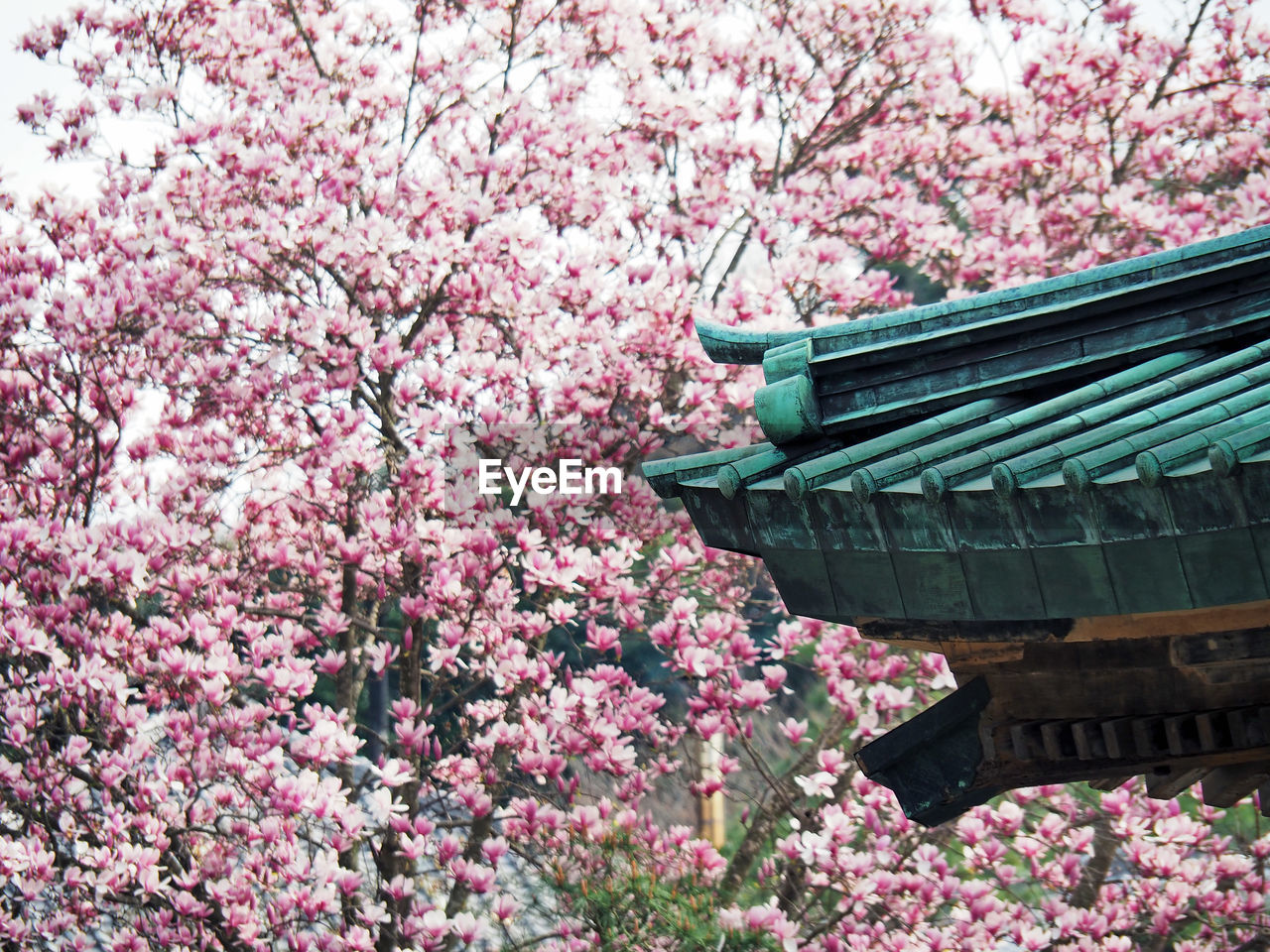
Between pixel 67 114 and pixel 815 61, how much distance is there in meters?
4.19

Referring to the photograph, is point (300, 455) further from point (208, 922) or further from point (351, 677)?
point (208, 922)

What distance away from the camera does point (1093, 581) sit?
180cm

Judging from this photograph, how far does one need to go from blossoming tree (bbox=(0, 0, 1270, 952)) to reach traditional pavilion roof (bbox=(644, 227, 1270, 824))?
2.60 meters

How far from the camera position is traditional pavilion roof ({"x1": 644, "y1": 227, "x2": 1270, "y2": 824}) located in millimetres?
1728

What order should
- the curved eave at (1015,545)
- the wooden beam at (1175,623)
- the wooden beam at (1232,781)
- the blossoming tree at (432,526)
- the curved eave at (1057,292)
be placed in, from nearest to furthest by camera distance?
the curved eave at (1015,545), the wooden beam at (1175,623), the curved eave at (1057,292), the wooden beam at (1232,781), the blossoming tree at (432,526)

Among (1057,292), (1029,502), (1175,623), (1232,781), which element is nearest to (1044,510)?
(1029,502)

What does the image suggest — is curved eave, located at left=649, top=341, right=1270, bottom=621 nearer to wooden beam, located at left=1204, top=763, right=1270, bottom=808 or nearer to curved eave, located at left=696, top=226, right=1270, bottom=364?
curved eave, located at left=696, top=226, right=1270, bottom=364

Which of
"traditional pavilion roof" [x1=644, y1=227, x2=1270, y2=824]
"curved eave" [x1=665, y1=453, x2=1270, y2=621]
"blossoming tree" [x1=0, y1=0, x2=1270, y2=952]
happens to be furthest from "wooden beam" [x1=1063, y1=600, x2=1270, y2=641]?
"blossoming tree" [x1=0, y1=0, x2=1270, y2=952]

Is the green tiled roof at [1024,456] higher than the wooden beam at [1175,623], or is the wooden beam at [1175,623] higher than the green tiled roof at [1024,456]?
the green tiled roof at [1024,456]

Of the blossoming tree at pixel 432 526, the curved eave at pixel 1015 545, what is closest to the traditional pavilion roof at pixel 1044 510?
the curved eave at pixel 1015 545

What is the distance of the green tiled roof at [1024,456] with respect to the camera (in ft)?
5.59

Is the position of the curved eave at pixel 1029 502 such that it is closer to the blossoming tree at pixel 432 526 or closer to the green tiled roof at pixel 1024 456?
the green tiled roof at pixel 1024 456

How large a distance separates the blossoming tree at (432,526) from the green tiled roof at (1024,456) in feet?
9.16

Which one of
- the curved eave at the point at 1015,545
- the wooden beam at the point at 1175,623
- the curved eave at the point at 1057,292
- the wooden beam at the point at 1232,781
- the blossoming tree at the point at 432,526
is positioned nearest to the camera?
the curved eave at the point at 1015,545
